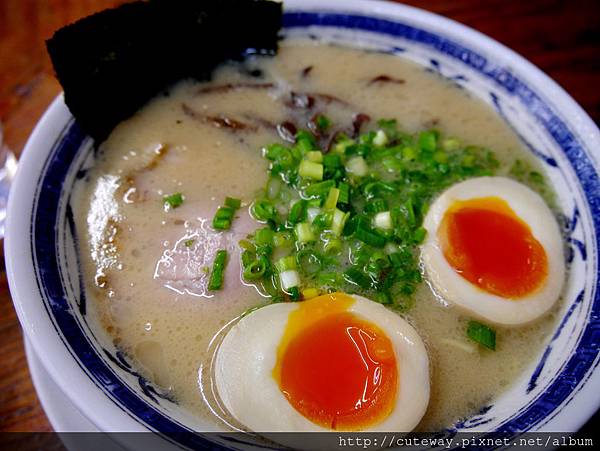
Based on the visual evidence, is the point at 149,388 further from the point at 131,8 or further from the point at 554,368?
the point at 131,8

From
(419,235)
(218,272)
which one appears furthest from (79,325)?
(419,235)

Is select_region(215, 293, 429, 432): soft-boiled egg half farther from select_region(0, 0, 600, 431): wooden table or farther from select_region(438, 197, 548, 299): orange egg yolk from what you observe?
select_region(0, 0, 600, 431): wooden table

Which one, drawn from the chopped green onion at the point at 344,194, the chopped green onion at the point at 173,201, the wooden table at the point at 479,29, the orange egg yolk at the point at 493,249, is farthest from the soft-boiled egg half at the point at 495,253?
the wooden table at the point at 479,29

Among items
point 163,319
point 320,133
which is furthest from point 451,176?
point 163,319

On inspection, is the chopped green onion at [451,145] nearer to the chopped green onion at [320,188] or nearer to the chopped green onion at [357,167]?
the chopped green onion at [357,167]

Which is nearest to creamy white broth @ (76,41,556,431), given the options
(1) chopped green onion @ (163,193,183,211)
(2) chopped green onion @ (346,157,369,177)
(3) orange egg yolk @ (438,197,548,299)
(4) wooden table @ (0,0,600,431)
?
(1) chopped green onion @ (163,193,183,211)
